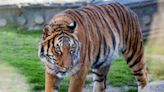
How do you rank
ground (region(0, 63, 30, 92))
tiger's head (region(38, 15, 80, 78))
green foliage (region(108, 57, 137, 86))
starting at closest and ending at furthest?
tiger's head (region(38, 15, 80, 78)) → ground (region(0, 63, 30, 92)) → green foliage (region(108, 57, 137, 86))

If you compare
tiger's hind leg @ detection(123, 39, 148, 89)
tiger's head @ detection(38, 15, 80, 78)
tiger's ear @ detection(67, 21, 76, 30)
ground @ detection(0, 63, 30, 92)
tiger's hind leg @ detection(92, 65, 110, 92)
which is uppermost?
tiger's ear @ detection(67, 21, 76, 30)

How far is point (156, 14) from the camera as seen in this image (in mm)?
8797

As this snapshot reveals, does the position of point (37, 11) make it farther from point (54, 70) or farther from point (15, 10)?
point (54, 70)

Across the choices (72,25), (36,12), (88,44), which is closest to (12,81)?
(88,44)

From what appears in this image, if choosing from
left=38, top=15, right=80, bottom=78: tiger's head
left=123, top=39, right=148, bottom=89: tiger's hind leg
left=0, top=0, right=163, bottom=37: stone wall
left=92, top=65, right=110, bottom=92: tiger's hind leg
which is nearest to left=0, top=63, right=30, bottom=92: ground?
left=92, top=65, right=110, bottom=92: tiger's hind leg

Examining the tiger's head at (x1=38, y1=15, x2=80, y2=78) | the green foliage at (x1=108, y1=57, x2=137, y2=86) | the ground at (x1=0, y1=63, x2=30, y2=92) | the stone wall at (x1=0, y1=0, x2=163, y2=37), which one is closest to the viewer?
the tiger's head at (x1=38, y1=15, x2=80, y2=78)

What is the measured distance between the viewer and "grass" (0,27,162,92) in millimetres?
5996

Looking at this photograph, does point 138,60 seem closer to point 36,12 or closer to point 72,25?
point 72,25

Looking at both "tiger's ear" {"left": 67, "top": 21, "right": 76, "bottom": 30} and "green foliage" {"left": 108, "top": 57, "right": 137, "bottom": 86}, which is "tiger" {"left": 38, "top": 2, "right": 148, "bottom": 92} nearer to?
"tiger's ear" {"left": 67, "top": 21, "right": 76, "bottom": 30}

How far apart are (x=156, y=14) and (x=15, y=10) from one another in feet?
8.22

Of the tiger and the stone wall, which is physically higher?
the tiger

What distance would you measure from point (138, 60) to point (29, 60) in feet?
7.87

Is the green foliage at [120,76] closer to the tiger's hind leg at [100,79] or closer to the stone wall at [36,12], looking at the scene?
the tiger's hind leg at [100,79]

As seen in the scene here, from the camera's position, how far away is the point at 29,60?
7.05m
